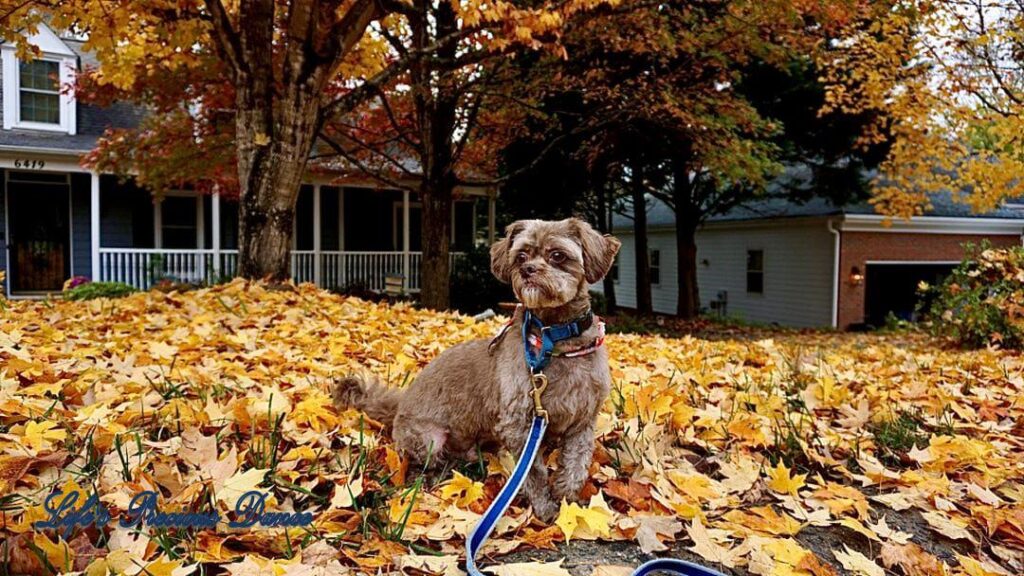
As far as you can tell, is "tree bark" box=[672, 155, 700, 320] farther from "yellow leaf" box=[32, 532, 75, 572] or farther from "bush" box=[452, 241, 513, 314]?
"yellow leaf" box=[32, 532, 75, 572]

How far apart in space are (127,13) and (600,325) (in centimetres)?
852

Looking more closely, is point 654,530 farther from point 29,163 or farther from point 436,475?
point 29,163

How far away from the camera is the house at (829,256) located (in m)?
19.8

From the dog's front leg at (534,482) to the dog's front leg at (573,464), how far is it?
5cm

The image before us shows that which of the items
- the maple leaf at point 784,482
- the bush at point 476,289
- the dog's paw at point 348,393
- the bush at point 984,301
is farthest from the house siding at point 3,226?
the bush at point 984,301

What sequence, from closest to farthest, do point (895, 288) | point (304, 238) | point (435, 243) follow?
1. point (435, 243)
2. point (304, 238)
3. point (895, 288)

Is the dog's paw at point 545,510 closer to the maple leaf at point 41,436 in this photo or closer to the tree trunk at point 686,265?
the maple leaf at point 41,436

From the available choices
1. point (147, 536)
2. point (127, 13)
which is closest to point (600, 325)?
point (147, 536)

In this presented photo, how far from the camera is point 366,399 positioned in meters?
3.25

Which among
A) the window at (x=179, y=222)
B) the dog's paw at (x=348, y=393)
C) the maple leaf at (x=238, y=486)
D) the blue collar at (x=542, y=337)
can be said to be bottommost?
the maple leaf at (x=238, y=486)

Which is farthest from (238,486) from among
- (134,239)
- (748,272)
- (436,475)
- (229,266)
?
(748,272)

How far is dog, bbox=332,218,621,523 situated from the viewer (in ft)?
7.57

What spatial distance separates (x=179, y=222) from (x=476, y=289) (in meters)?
8.51

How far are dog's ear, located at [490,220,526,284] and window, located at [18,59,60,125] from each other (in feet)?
61.3
